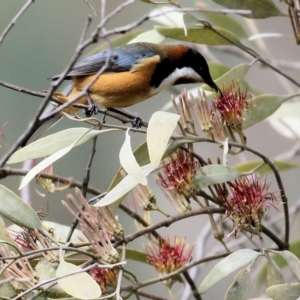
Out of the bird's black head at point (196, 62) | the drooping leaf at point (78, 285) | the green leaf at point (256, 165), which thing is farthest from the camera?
the bird's black head at point (196, 62)

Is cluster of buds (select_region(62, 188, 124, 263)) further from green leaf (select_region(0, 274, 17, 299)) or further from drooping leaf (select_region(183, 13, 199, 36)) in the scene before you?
drooping leaf (select_region(183, 13, 199, 36))

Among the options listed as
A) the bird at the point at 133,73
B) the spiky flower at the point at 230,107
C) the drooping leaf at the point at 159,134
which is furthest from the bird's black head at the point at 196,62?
the drooping leaf at the point at 159,134

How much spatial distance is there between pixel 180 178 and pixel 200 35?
1.20 feet

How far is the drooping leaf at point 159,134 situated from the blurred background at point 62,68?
5.32 ft

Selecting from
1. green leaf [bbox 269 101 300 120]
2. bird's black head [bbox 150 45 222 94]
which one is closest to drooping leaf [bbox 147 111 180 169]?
green leaf [bbox 269 101 300 120]

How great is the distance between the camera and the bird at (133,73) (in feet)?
5.01

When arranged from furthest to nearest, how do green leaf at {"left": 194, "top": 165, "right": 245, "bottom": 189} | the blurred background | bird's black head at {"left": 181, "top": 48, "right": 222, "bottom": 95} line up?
the blurred background < bird's black head at {"left": 181, "top": 48, "right": 222, "bottom": 95} < green leaf at {"left": 194, "top": 165, "right": 245, "bottom": 189}

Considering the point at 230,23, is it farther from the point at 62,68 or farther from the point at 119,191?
the point at 62,68

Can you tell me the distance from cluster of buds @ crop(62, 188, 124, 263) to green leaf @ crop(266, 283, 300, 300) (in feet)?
0.69

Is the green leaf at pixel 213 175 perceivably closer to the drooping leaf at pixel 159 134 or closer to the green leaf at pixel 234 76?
the drooping leaf at pixel 159 134

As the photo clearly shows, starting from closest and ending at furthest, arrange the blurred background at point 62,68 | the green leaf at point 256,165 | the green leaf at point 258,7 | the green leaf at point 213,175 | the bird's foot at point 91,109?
1. the green leaf at point 213,175
2. the green leaf at point 258,7
3. the green leaf at point 256,165
4. the bird's foot at point 91,109
5. the blurred background at point 62,68

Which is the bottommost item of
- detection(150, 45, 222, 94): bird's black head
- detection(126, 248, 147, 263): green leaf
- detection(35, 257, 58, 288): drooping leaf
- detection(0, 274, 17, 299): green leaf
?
detection(126, 248, 147, 263): green leaf

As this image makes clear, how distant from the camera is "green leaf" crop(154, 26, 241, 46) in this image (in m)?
1.13

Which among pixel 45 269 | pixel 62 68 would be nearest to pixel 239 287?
pixel 45 269
